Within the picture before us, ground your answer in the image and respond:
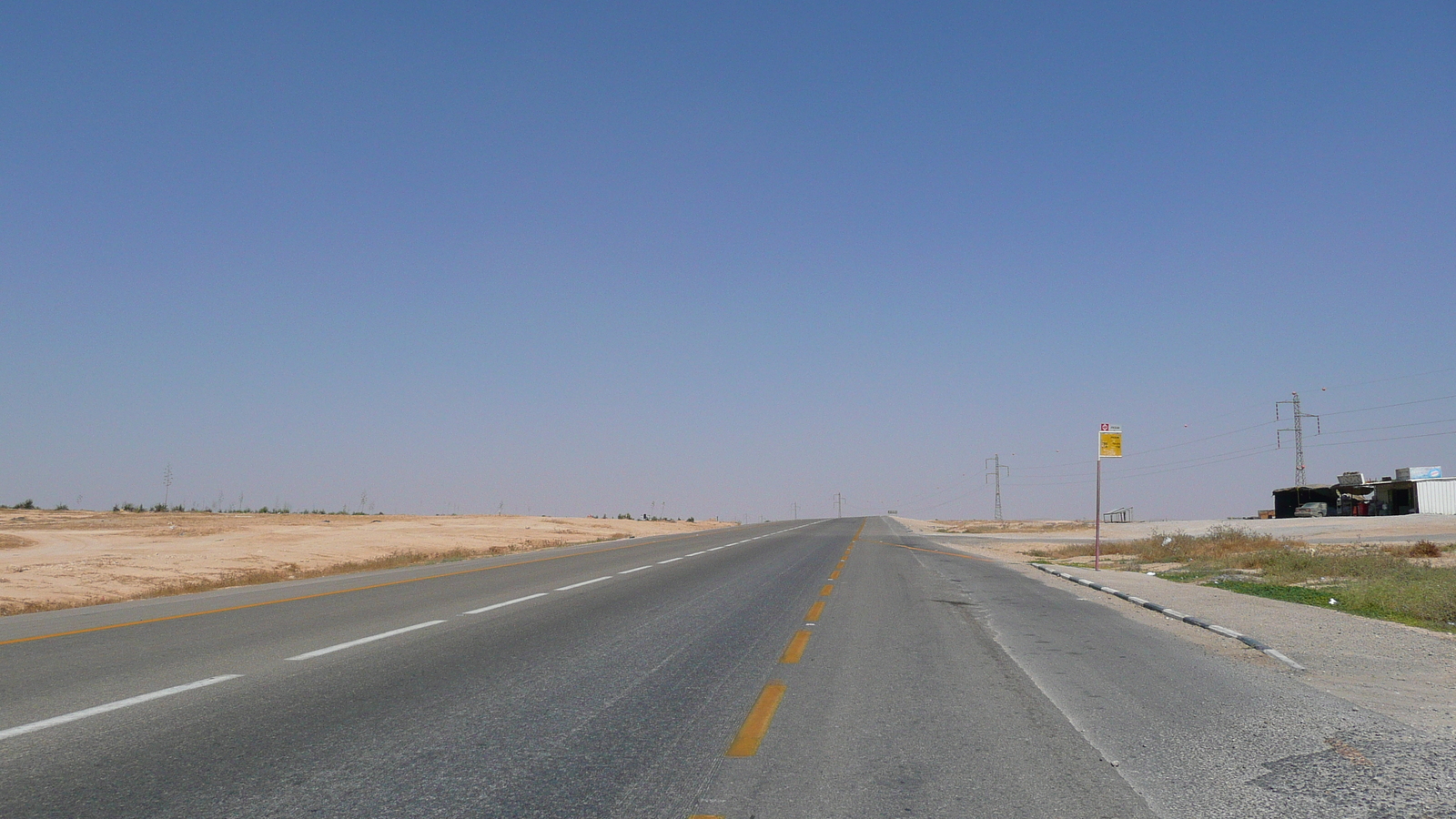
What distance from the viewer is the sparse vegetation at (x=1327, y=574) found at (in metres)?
13.4

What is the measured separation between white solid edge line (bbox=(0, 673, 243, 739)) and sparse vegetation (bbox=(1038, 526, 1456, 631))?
14.6 metres

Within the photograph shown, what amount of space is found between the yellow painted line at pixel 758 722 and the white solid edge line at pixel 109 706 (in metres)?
4.44

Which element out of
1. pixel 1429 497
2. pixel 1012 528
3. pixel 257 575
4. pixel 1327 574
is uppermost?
pixel 1429 497

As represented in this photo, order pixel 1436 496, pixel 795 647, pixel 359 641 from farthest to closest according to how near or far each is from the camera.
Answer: pixel 1436 496, pixel 359 641, pixel 795 647

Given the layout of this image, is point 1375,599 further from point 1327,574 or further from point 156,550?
point 156,550

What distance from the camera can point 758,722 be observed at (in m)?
6.14

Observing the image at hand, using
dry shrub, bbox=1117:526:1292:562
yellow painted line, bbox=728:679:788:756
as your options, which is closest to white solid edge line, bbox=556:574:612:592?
yellow painted line, bbox=728:679:788:756

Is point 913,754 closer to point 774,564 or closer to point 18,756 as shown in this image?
point 18,756

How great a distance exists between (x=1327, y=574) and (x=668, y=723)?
1941cm

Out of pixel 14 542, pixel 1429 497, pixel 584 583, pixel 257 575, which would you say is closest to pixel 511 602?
pixel 584 583

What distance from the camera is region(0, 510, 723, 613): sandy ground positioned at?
19641 millimetres

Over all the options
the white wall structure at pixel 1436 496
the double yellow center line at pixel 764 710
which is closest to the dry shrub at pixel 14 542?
the double yellow center line at pixel 764 710

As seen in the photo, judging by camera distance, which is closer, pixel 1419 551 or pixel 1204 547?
pixel 1419 551

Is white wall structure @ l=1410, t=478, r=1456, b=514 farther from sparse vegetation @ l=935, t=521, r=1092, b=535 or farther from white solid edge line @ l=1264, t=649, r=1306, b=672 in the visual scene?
white solid edge line @ l=1264, t=649, r=1306, b=672
